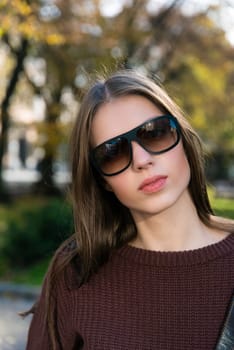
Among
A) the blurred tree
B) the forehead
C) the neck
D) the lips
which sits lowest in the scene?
the neck

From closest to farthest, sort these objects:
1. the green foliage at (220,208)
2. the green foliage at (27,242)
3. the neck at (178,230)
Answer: the neck at (178,230) → the green foliage at (220,208) → the green foliage at (27,242)

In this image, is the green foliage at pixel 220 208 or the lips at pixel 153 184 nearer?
the lips at pixel 153 184

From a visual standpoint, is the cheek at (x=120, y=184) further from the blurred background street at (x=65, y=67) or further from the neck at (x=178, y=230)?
the blurred background street at (x=65, y=67)

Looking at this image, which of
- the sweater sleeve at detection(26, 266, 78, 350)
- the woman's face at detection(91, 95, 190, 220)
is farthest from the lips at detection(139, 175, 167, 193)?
the sweater sleeve at detection(26, 266, 78, 350)

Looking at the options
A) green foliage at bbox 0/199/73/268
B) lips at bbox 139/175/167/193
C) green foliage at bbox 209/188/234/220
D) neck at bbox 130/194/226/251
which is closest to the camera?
lips at bbox 139/175/167/193

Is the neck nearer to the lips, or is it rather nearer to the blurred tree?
the lips

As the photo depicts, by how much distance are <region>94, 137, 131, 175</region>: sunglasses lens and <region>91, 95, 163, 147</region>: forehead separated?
0.08 ft

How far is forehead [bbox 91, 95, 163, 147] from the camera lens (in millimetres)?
1682

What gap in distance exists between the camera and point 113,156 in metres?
1.68

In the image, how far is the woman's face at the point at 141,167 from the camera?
64.7 inches

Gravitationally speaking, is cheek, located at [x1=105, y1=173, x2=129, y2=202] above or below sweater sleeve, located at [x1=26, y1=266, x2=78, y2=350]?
above

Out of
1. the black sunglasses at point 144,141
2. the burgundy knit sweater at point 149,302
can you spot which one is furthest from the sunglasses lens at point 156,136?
the burgundy knit sweater at point 149,302

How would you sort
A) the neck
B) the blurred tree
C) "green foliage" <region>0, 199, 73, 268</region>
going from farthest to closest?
the blurred tree
"green foliage" <region>0, 199, 73, 268</region>
the neck

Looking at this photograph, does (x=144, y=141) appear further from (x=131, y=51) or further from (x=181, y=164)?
(x=131, y=51)
